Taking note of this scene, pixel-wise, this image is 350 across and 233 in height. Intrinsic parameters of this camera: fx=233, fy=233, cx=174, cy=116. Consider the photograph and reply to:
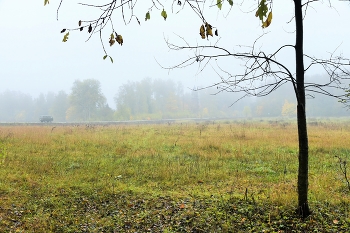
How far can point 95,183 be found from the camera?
720cm

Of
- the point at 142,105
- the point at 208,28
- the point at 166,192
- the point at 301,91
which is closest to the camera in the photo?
the point at 208,28

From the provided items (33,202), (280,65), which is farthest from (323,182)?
(33,202)

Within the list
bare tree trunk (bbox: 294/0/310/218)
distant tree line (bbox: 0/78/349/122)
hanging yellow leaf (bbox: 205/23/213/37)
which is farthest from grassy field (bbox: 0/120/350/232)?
distant tree line (bbox: 0/78/349/122)

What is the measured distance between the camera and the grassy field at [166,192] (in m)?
4.51

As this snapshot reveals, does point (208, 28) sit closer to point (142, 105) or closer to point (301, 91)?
point (301, 91)

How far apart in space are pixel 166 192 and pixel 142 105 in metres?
73.9

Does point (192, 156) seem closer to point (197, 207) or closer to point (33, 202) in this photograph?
point (197, 207)

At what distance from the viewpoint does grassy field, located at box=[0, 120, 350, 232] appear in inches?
177

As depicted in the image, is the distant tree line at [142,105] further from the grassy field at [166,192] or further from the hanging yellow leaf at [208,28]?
the hanging yellow leaf at [208,28]

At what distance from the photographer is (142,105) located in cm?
7938

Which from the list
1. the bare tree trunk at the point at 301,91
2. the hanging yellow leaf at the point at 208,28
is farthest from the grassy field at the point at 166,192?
the hanging yellow leaf at the point at 208,28

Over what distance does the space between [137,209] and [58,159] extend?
6.33m

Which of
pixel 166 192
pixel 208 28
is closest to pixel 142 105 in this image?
pixel 166 192

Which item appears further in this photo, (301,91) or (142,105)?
(142,105)
